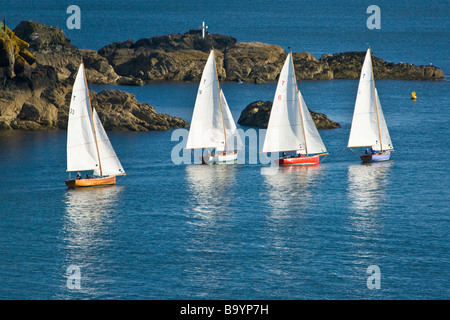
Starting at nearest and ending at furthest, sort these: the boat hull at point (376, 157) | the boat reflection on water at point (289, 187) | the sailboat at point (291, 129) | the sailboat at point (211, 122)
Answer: the boat reflection on water at point (289, 187) → the sailboat at point (291, 129) → the sailboat at point (211, 122) → the boat hull at point (376, 157)

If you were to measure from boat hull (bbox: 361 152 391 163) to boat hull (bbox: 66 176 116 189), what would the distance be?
2829 centimetres

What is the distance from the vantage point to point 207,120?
88.5 m

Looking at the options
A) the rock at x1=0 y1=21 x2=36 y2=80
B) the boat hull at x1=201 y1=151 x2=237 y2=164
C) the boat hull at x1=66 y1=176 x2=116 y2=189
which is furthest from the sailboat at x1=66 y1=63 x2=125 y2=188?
the rock at x1=0 y1=21 x2=36 y2=80

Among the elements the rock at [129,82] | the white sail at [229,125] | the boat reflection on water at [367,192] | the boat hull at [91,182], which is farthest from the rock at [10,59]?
the boat reflection on water at [367,192]

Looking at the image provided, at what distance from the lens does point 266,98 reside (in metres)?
140

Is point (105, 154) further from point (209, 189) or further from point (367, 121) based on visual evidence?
point (367, 121)

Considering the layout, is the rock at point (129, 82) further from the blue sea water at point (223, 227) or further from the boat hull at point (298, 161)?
the boat hull at point (298, 161)

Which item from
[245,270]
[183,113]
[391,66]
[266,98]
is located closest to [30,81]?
[183,113]

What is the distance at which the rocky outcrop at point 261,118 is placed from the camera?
111 metres

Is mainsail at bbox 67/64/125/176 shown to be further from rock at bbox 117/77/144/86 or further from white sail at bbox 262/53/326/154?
rock at bbox 117/77/144/86

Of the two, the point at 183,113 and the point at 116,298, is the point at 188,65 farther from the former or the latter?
the point at 116,298

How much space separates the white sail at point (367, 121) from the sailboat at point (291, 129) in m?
5.08
